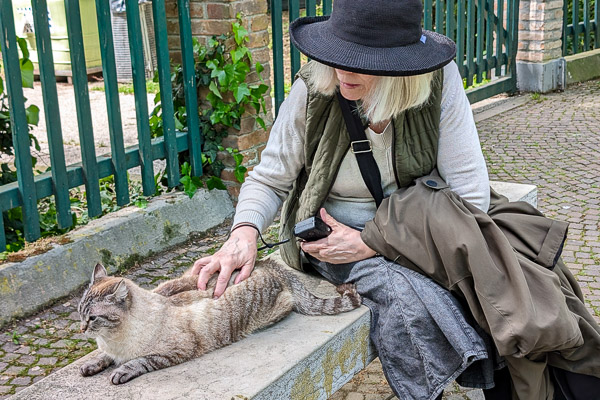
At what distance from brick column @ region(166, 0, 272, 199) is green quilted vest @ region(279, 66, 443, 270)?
2.36 meters

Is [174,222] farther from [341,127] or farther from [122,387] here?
[122,387]

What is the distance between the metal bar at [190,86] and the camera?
5008 millimetres

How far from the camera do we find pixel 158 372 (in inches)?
94.7

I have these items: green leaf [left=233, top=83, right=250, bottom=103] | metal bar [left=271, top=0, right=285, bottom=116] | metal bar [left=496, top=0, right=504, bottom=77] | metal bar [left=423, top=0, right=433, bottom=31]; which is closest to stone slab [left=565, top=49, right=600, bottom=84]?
metal bar [left=496, top=0, right=504, bottom=77]

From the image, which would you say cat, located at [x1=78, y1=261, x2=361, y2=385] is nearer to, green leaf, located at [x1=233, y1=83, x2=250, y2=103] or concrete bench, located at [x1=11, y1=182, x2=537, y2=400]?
concrete bench, located at [x1=11, y1=182, x2=537, y2=400]

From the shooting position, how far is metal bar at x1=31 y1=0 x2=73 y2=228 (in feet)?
13.6

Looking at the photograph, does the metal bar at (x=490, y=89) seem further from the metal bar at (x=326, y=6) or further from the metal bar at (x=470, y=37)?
the metal bar at (x=326, y=6)

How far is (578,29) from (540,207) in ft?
20.2

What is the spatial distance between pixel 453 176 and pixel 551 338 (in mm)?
699

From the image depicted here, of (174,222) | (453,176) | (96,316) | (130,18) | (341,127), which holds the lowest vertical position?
(174,222)

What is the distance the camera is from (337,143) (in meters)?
2.85

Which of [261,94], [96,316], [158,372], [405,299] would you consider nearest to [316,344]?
[405,299]

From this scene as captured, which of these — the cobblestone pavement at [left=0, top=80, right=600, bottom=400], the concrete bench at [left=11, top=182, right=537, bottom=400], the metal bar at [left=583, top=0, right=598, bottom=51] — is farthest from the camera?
the metal bar at [left=583, top=0, right=598, bottom=51]

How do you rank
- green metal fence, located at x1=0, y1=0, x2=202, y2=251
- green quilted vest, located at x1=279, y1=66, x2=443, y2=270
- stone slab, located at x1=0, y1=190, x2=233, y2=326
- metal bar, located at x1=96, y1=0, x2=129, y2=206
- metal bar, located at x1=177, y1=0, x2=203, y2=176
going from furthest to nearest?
metal bar, located at x1=177, y1=0, x2=203, y2=176 < metal bar, located at x1=96, y1=0, x2=129, y2=206 < green metal fence, located at x1=0, y1=0, x2=202, y2=251 < stone slab, located at x1=0, y1=190, x2=233, y2=326 < green quilted vest, located at x1=279, y1=66, x2=443, y2=270
